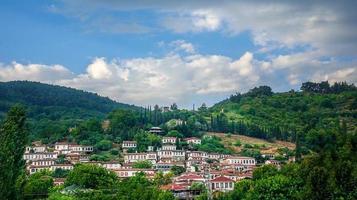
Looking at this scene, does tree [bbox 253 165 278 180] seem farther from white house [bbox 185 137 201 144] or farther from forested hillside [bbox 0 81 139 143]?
forested hillside [bbox 0 81 139 143]

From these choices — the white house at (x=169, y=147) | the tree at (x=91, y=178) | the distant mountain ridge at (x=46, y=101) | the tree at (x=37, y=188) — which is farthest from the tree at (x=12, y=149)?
the distant mountain ridge at (x=46, y=101)

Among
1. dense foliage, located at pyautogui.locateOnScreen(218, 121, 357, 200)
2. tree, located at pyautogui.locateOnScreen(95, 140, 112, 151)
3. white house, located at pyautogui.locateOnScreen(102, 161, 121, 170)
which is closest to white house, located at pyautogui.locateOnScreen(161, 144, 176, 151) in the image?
tree, located at pyautogui.locateOnScreen(95, 140, 112, 151)

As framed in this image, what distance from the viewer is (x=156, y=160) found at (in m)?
78.2

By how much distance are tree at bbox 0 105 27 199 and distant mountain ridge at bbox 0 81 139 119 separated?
95.4 metres

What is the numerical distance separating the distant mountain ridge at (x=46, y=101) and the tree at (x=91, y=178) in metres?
76.4

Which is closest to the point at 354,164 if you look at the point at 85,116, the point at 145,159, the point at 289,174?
the point at 289,174

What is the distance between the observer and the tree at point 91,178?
49531 millimetres

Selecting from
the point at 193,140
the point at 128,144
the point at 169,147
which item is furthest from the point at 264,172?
the point at 193,140

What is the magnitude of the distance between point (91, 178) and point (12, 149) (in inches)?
815

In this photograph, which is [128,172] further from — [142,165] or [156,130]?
[156,130]

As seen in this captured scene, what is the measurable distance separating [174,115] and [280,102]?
976 inches

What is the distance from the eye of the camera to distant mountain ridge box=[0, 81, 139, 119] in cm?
13612

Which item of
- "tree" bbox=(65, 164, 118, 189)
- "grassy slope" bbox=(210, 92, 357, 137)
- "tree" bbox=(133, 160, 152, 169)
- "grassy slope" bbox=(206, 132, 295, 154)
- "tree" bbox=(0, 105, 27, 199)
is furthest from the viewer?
"grassy slope" bbox=(210, 92, 357, 137)

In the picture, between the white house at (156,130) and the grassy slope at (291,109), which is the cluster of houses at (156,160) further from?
the grassy slope at (291,109)
